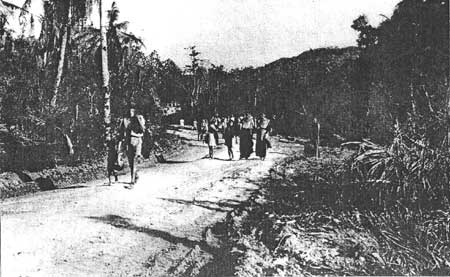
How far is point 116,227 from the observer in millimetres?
6305

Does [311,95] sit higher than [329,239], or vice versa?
[311,95]

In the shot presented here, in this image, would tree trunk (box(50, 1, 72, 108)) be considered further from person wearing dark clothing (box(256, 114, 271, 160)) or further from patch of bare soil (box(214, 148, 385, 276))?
patch of bare soil (box(214, 148, 385, 276))

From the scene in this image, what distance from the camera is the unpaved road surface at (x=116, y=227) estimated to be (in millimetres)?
4926

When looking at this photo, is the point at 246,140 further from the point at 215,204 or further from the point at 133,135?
the point at 215,204

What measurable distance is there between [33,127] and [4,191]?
3980 millimetres

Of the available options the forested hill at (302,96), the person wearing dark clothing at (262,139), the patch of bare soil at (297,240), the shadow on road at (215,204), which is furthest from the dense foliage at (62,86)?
the forested hill at (302,96)

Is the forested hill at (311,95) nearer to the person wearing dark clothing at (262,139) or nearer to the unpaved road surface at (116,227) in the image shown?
the person wearing dark clothing at (262,139)

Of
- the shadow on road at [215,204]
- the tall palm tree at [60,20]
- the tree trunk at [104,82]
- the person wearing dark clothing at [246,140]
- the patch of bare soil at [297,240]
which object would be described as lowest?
the patch of bare soil at [297,240]

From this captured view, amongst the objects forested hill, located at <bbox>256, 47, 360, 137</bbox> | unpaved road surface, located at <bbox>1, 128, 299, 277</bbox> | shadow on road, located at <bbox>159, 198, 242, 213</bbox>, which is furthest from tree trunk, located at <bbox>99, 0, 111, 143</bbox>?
forested hill, located at <bbox>256, 47, 360, 137</bbox>

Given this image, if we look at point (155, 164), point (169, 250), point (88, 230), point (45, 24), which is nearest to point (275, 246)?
point (169, 250)

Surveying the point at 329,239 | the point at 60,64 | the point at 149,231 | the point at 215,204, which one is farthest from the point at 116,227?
the point at 60,64

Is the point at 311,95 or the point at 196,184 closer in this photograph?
the point at 196,184

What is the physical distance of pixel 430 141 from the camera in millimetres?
7250

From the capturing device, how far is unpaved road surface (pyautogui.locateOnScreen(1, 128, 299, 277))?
4926 millimetres
